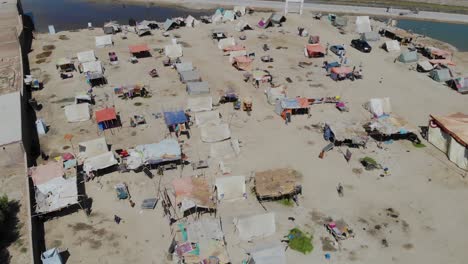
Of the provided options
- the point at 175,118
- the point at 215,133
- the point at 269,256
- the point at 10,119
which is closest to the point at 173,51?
the point at 175,118

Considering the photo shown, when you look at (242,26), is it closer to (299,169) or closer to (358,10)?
(358,10)

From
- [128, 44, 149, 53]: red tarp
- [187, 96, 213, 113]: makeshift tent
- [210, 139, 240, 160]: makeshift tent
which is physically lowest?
[210, 139, 240, 160]: makeshift tent

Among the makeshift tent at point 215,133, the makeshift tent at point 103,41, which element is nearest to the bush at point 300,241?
the makeshift tent at point 215,133

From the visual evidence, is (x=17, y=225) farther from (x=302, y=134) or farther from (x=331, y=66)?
(x=331, y=66)

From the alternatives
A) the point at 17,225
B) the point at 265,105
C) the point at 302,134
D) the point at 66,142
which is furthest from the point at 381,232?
the point at 66,142

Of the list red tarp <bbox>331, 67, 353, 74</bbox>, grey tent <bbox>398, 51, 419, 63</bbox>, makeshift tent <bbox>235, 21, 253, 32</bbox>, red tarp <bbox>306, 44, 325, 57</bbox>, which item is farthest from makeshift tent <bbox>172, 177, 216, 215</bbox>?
makeshift tent <bbox>235, 21, 253, 32</bbox>

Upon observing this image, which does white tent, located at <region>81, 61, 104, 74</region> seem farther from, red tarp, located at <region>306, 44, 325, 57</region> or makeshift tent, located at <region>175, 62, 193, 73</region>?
red tarp, located at <region>306, 44, 325, 57</region>
